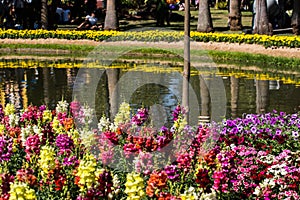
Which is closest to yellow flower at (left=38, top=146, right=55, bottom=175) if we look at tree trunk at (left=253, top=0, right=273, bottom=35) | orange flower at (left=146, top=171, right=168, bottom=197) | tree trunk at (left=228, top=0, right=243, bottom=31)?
orange flower at (left=146, top=171, right=168, bottom=197)

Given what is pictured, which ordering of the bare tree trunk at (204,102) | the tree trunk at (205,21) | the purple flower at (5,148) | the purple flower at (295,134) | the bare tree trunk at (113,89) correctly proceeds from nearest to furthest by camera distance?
the purple flower at (5,148) → the purple flower at (295,134) → the bare tree trunk at (204,102) → the bare tree trunk at (113,89) → the tree trunk at (205,21)

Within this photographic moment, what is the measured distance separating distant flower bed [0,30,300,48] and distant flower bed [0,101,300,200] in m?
12.8

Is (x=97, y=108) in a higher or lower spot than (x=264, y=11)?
lower

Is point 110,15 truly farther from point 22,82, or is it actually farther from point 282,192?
point 282,192

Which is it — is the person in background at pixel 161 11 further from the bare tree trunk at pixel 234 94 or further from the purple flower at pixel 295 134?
the purple flower at pixel 295 134

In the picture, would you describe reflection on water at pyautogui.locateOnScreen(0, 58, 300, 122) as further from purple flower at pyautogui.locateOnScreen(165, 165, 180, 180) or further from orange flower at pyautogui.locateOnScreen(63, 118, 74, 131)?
purple flower at pyautogui.locateOnScreen(165, 165, 180, 180)

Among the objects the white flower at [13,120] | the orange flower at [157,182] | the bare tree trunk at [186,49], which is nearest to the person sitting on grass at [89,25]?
the bare tree trunk at [186,49]

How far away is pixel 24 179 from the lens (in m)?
5.34

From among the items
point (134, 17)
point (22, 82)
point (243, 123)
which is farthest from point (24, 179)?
point (134, 17)

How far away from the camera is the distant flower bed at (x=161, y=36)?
2115 centimetres

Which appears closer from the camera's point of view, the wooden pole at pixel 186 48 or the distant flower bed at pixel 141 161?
the distant flower bed at pixel 141 161

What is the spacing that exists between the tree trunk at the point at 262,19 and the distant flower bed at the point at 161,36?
1042mm

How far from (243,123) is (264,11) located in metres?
14.6

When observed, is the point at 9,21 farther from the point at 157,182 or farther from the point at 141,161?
the point at 157,182
